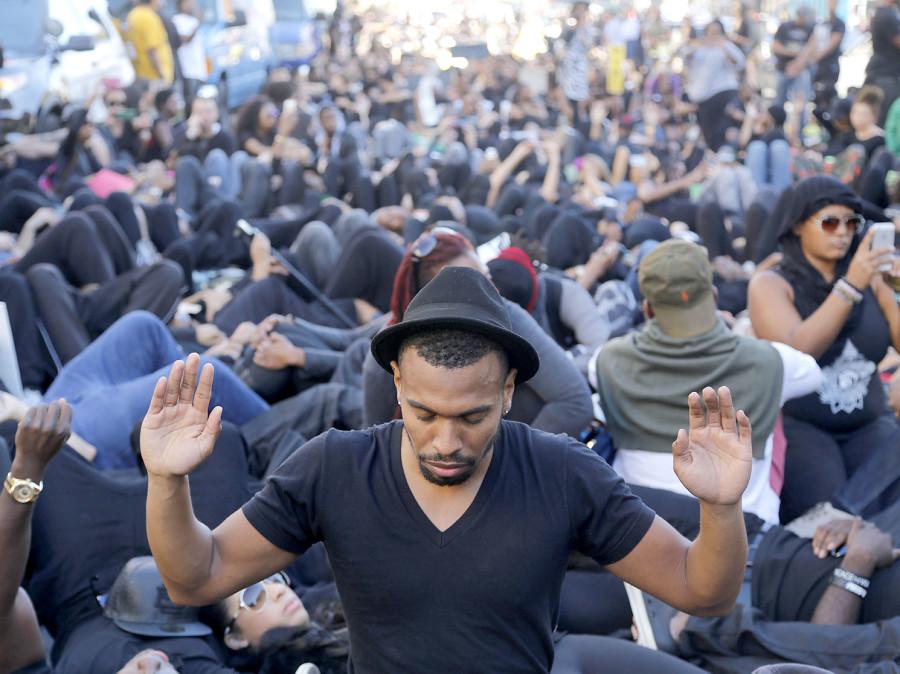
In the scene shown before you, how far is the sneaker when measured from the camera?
9.37ft

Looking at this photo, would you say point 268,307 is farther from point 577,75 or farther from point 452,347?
point 577,75

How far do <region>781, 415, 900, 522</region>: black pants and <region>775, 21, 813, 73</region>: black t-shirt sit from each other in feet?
35.1

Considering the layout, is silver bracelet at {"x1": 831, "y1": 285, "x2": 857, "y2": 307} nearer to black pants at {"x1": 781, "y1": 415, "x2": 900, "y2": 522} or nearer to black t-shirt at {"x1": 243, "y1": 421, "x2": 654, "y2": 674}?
black pants at {"x1": 781, "y1": 415, "x2": 900, "y2": 522}

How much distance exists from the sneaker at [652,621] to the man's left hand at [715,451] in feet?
3.76

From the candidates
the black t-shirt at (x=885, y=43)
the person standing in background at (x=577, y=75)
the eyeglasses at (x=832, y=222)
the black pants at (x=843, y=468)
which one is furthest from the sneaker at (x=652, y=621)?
the person standing in background at (x=577, y=75)

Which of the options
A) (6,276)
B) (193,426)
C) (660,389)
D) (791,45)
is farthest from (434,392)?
(791,45)

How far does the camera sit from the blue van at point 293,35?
1973 centimetres

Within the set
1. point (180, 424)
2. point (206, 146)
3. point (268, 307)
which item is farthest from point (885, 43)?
point (180, 424)

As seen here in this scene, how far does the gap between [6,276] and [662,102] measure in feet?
40.4

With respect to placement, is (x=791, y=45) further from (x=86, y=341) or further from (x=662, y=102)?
(x=86, y=341)

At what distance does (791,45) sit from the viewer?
1349cm

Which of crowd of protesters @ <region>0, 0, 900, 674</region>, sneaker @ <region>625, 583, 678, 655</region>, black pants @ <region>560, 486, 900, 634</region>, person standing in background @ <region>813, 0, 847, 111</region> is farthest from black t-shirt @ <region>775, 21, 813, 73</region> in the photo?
sneaker @ <region>625, 583, 678, 655</region>

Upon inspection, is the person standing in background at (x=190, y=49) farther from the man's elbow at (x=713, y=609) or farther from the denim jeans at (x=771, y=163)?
the man's elbow at (x=713, y=609)

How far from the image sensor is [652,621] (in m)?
2.90
